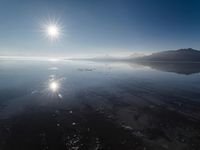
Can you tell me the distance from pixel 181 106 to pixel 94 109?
422 inches

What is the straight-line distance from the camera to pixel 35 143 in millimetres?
9086

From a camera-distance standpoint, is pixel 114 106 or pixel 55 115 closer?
pixel 55 115

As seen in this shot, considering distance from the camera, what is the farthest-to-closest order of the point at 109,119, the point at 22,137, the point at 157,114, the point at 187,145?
Result: the point at 157,114 < the point at 109,119 < the point at 22,137 < the point at 187,145

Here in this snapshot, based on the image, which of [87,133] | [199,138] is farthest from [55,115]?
[199,138]

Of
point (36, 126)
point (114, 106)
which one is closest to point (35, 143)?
point (36, 126)

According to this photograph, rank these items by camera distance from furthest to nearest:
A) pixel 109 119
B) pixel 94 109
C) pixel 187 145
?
1. pixel 94 109
2. pixel 109 119
3. pixel 187 145

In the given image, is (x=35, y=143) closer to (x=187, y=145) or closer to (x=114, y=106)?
(x=114, y=106)

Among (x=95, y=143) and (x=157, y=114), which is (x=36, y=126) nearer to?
(x=95, y=143)

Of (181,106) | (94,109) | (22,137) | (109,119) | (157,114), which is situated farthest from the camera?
(181,106)

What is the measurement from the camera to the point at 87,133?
10.3 metres

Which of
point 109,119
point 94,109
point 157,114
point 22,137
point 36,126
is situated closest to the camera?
point 22,137

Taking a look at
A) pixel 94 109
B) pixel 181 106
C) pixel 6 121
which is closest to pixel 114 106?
pixel 94 109

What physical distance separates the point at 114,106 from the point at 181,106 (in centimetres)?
825

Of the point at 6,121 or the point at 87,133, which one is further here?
the point at 6,121
